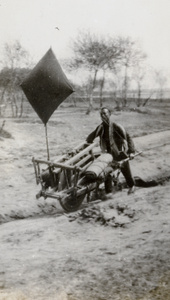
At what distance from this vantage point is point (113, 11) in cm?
335

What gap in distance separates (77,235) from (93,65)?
2149mm

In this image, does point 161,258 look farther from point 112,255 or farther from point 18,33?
point 18,33

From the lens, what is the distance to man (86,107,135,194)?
402cm

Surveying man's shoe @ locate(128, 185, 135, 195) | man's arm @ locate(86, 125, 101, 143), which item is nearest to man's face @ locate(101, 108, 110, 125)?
man's arm @ locate(86, 125, 101, 143)

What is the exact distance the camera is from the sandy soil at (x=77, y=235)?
2488 millimetres

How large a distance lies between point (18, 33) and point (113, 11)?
104 centimetres

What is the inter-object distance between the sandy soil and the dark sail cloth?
36cm

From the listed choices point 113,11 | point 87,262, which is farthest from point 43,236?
point 113,11

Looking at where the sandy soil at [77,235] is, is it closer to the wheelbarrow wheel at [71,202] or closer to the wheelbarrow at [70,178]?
the wheelbarrow wheel at [71,202]

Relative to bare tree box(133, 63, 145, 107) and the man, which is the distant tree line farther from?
the man

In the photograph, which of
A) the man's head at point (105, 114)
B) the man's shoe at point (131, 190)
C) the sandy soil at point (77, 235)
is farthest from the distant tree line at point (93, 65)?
the man's shoe at point (131, 190)

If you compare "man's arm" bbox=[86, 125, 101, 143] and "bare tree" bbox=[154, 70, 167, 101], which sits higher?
"bare tree" bbox=[154, 70, 167, 101]

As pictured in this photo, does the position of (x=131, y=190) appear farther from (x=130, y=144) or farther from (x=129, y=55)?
(x=129, y=55)

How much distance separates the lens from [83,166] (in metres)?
3.88
